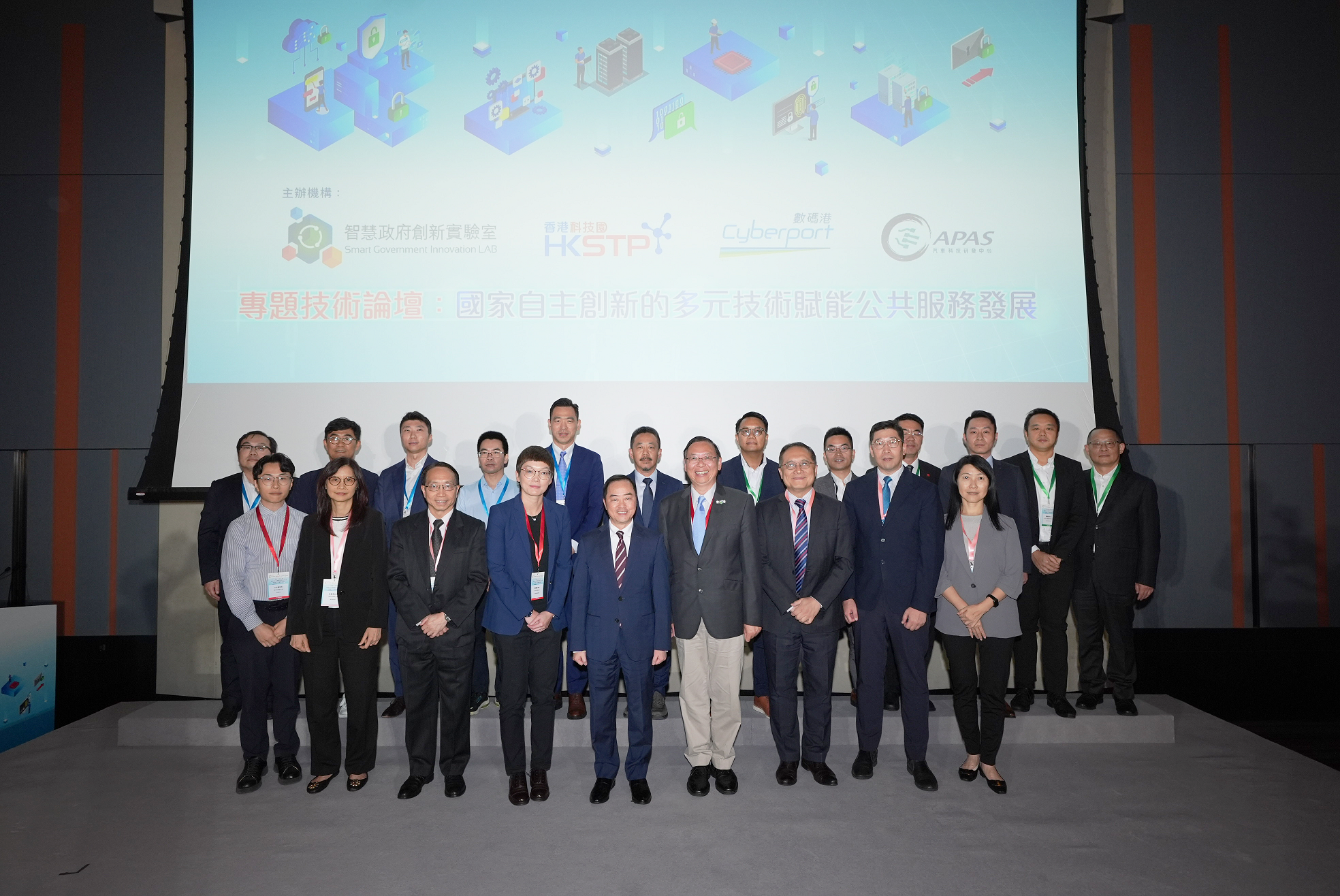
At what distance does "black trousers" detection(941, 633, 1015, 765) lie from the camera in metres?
3.18

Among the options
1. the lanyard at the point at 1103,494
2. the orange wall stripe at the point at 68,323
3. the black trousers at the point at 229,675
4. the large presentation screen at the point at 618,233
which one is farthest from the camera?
the orange wall stripe at the point at 68,323

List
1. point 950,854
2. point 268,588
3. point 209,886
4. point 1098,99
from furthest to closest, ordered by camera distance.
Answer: point 1098,99, point 268,588, point 950,854, point 209,886

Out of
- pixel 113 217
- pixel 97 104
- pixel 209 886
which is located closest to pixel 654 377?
pixel 209 886

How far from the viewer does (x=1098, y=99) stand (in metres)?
4.95

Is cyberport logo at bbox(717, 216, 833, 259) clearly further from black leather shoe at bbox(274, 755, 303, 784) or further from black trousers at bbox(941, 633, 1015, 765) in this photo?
black leather shoe at bbox(274, 755, 303, 784)

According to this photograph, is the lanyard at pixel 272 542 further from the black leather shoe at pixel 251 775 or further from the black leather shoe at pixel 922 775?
the black leather shoe at pixel 922 775

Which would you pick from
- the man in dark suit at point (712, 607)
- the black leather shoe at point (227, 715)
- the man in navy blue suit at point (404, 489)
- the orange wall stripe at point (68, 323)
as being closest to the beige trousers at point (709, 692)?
the man in dark suit at point (712, 607)

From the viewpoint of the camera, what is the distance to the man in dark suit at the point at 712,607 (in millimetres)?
3131

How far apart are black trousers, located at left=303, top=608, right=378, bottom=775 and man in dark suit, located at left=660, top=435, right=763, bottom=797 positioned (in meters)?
1.44

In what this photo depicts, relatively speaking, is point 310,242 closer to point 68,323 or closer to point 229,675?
point 68,323

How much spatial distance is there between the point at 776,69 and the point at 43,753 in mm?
5647

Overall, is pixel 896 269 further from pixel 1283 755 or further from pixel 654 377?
pixel 1283 755

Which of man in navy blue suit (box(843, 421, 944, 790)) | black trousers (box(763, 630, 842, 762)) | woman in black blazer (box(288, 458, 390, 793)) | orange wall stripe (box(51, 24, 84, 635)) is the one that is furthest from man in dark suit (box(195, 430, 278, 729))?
man in navy blue suit (box(843, 421, 944, 790))

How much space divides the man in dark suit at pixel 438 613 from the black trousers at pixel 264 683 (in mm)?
570
